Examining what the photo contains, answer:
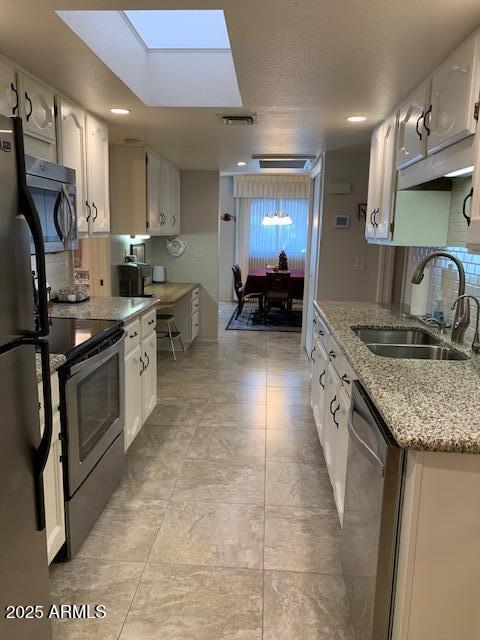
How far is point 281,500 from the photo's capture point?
8.29 feet

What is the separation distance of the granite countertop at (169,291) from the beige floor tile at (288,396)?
1.25m

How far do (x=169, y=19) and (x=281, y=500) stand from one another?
2686mm

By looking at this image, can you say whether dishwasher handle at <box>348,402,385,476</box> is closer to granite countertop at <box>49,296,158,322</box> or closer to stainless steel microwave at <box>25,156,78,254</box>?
→ granite countertop at <box>49,296,158,322</box>

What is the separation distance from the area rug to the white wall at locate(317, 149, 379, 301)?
7.09 ft

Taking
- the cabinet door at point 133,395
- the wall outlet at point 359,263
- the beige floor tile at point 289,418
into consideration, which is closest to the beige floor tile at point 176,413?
the cabinet door at point 133,395

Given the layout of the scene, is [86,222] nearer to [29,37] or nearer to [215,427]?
[29,37]

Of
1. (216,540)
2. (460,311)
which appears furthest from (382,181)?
(216,540)

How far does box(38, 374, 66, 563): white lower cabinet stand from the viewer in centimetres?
180

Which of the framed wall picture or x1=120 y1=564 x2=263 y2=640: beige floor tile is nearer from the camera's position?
x1=120 y1=564 x2=263 y2=640: beige floor tile

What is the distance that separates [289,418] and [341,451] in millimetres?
1454

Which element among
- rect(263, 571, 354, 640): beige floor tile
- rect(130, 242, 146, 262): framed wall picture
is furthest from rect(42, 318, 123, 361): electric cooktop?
rect(130, 242, 146, 262): framed wall picture

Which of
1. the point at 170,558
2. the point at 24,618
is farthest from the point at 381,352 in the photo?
the point at 24,618

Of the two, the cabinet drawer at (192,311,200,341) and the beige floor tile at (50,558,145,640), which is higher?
the cabinet drawer at (192,311,200,341)

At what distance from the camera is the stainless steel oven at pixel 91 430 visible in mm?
1946
